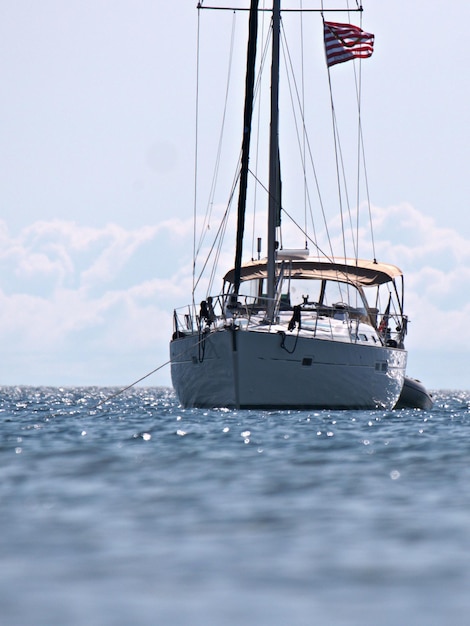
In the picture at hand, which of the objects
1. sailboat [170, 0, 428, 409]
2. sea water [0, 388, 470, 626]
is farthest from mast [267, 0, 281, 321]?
sea water [0, 388, 470, 626]

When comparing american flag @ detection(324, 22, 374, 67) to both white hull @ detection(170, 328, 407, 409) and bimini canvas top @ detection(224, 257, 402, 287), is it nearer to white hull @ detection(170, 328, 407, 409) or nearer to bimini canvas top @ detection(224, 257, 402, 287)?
bimini canvas top @ detection(224, 257, 402, 287)

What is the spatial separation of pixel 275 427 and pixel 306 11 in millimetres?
17734

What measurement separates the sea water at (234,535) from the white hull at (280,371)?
9311mm

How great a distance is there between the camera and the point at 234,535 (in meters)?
6.93

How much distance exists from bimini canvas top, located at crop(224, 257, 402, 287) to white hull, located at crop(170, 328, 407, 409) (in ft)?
12.1

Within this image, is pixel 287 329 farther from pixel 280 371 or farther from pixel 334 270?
pixel 334 270

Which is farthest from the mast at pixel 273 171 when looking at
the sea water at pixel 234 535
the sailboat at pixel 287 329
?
the sea water at pixel 234 535

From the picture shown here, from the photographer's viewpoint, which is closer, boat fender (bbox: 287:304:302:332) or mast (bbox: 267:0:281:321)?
boat fender (bbox: 287:304:302:332)

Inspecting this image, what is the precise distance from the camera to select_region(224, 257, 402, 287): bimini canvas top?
28.1m

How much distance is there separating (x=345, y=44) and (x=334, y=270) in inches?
247

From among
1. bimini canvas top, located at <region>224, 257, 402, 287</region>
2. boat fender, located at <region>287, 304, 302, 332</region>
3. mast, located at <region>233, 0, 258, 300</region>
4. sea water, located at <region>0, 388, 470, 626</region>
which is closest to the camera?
sea water, located at <region>0, 388, 470, 626</region>

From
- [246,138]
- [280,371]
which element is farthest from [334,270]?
[280,371]

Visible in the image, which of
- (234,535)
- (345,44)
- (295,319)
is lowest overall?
(234,535)

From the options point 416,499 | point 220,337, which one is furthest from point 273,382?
point 416,499
